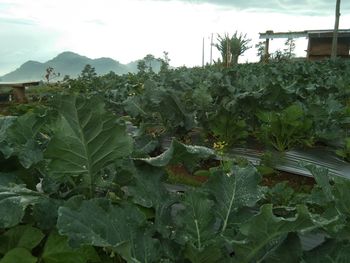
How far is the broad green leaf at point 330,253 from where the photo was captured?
1298 millimetres

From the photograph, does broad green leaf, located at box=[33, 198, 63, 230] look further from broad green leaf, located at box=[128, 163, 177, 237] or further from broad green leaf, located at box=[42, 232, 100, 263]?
broad green leaf, located at box=[128, 163, 177, 237]

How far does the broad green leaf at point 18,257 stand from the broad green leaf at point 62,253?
6cm

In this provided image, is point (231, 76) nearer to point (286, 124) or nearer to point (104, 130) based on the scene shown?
point (286, 124)

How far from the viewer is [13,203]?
136 cm

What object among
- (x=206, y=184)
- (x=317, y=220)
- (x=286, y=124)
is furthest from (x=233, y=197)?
(x=286, y=124)

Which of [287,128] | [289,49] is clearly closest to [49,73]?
[287,128]

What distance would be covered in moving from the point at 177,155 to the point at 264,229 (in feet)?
1.63

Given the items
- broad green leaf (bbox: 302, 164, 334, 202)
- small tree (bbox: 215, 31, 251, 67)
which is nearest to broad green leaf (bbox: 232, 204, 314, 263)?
broad green leaf (bbox: 302, 164, 334, 202)

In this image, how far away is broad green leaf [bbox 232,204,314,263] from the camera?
1187 millimetres

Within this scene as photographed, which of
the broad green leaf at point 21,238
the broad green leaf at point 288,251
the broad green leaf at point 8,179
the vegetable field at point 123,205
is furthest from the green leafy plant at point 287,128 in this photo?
the broad green leaf at point 21,238

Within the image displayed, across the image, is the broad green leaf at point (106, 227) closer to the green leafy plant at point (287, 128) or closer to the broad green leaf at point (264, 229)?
the broad green leaf at point (264, 229)

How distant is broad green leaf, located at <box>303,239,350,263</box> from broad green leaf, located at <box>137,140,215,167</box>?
0.53 m

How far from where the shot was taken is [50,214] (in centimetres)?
143

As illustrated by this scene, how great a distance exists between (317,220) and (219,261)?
32 centimetres
